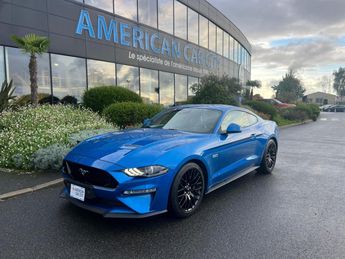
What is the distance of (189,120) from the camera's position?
4.75 m

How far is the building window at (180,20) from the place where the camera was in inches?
799

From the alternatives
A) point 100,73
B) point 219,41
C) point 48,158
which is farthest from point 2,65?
point 219,41

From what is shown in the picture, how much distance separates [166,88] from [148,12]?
5091mm

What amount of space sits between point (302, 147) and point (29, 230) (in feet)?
28.7

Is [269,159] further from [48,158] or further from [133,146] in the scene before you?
[48,158]

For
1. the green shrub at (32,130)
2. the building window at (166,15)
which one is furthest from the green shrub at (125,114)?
the building window at (166,15)

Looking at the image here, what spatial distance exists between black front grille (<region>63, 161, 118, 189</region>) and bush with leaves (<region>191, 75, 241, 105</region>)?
11.4 meters

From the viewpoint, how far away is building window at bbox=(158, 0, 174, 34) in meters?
18.8

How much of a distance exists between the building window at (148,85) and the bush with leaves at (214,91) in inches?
148

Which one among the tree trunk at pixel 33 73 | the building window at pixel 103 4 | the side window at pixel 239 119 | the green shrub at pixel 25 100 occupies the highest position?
the building window at pixel 103 4

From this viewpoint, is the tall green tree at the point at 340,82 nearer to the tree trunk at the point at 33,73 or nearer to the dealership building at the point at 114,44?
the dealership building at the point at 114,44

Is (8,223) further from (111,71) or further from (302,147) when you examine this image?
(111,71)

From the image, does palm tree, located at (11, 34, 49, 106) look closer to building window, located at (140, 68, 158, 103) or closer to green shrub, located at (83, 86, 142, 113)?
green shrub, located at (83, 86, 142, 113)

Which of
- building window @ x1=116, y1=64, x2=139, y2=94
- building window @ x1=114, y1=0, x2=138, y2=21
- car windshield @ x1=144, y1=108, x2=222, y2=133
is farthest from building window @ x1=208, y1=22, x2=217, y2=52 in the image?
car windshield @ x1=144, y1=108, x2=222, y2=133
